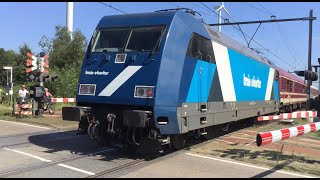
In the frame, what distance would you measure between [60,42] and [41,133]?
114 feet

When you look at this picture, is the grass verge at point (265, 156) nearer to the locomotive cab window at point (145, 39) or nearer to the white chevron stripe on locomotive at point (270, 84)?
the locomotive cab window at point (145, 39)

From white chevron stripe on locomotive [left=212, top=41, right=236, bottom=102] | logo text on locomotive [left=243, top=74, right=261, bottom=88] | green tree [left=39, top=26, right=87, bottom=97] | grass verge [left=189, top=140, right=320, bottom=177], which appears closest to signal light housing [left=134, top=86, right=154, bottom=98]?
grass verge [left=189, top=140, right=320, bottom=177]

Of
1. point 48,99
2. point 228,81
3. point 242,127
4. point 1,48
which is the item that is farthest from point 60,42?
point 1,48

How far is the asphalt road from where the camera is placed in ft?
27.9

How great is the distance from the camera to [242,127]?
19.2m

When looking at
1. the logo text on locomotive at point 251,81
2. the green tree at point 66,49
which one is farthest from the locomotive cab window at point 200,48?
the green tree at point 66,49

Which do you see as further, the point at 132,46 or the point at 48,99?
the point at 48,99

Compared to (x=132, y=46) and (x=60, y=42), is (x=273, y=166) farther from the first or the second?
(x=60, y=42)

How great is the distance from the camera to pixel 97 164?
945cm

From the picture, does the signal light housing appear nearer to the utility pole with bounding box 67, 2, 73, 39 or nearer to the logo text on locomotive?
the logo text on locomotive

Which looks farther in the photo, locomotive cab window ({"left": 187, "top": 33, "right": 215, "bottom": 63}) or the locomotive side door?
the locomotive side door

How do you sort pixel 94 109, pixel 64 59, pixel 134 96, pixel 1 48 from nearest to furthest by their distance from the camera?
1. pixel 134 96
2. pixel 94 109
3. pixel 64 59
4. pixel 1 48

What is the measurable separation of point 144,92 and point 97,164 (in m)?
1.87

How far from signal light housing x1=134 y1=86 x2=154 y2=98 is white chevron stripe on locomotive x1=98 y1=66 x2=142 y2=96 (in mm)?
408
